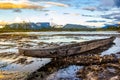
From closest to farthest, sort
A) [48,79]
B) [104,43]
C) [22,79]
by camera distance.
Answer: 1. [22,79]
2. [48,79]
3. [104,43]

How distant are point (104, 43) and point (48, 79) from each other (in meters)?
26.5

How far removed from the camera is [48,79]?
18797 millimetres

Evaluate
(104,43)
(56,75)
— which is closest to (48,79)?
(56,75)

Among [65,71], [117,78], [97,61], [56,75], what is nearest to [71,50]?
[97,61]

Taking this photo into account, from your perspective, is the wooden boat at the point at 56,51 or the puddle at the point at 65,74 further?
the wooden boat at the point at 56,51

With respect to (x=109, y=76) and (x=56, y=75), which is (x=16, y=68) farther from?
(x=109, y=76)

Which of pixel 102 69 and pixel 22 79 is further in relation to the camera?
pixel 102 69

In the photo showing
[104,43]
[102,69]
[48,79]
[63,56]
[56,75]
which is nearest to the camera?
[48,79]

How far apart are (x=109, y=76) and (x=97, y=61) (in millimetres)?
7065

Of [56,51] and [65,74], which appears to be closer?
[65,74]

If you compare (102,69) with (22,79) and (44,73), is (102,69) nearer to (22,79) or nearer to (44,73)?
(44,73)

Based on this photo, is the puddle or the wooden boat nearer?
the puddle

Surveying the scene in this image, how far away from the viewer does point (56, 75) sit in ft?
66.6

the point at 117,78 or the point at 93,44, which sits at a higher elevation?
the point at 117,78
